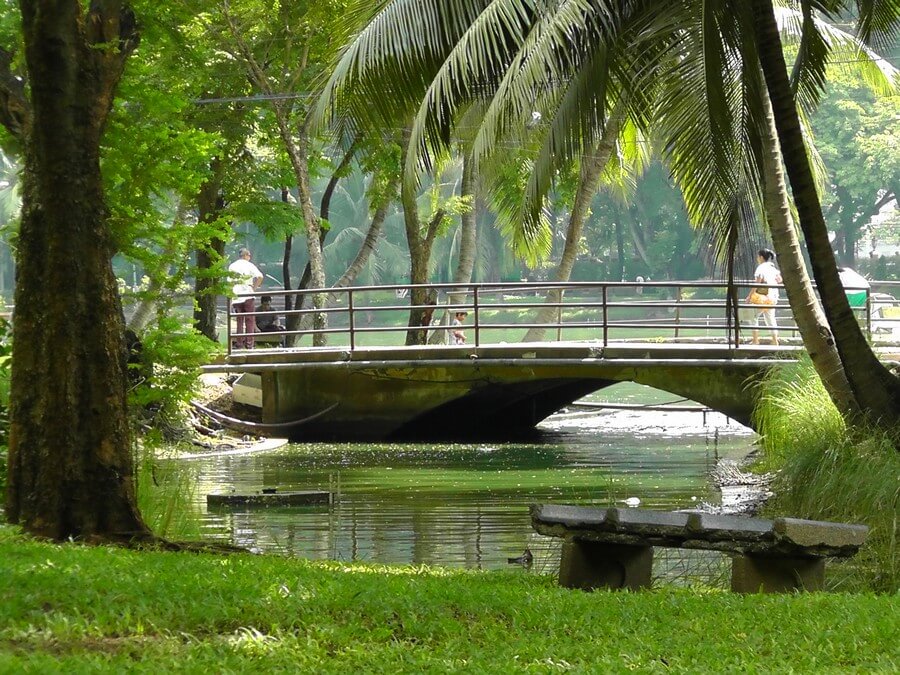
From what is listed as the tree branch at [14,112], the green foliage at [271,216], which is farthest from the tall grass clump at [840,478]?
the green foliage at [271,216]

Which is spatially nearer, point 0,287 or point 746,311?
point 746,311

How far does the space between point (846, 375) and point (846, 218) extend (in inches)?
1956

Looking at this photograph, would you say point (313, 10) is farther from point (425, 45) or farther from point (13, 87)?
point (13, 87)

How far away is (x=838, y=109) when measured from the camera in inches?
2205

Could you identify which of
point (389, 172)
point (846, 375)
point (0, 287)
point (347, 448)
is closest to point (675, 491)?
point (846, 375)

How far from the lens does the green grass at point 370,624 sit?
17.7ft

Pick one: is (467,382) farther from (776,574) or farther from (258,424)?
(776,574)

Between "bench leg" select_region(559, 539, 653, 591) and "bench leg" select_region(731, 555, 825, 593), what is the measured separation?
598 millimetres

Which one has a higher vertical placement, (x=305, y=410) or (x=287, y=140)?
(x=287, y=140)

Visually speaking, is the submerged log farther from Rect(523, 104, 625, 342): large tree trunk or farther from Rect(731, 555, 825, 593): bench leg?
Rect(731, 555, 825, 593): bench leg

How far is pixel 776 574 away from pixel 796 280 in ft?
16.8

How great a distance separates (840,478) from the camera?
12.0 m

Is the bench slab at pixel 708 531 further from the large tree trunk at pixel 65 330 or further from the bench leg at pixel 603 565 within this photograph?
the large tree trunk at pixel 65 330

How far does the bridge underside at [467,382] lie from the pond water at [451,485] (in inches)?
30.9
